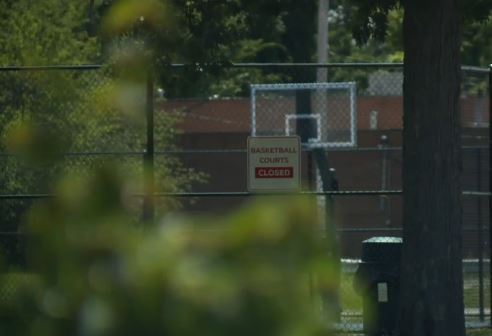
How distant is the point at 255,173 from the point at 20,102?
275cm

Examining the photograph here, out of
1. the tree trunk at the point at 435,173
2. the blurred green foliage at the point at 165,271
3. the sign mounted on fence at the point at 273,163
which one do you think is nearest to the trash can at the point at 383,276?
the sign mounted on fence at the point at 273,163

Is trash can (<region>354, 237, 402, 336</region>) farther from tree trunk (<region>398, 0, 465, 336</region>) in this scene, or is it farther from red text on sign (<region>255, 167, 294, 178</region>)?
tree trunk (<region>398, 0, 465, 336</region>)

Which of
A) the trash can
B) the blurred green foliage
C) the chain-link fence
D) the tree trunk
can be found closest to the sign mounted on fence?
the chain-link fence

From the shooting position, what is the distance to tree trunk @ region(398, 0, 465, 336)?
29.4 feet

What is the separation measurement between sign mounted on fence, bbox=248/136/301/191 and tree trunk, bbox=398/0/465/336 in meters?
1.96

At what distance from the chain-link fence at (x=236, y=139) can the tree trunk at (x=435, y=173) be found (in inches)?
30.5

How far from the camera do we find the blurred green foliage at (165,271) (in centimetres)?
219

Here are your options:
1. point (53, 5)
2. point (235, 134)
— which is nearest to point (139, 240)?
point (53, 5)

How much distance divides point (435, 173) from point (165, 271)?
693cm

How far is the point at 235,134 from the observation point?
21469 mm

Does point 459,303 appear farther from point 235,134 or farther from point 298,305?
point 235,134

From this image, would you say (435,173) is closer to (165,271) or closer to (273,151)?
(273,151)

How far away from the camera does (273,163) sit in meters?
11.0

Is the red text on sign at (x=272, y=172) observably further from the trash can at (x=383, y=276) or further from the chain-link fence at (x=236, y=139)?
the trash can at (x=383, y=276)
